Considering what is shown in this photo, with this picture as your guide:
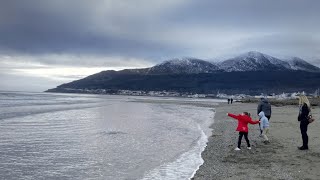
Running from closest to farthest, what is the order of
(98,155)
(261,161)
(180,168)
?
(180,168) < (261,161) < (98,155)

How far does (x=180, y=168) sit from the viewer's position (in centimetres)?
1333

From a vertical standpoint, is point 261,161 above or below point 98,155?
above

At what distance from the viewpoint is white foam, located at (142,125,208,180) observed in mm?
12094

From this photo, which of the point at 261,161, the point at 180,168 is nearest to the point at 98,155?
the point at 180,168

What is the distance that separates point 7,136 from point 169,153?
9.78 m

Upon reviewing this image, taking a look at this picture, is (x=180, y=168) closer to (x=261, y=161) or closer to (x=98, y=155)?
(x=261, y=161)

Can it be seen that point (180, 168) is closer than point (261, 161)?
Yes

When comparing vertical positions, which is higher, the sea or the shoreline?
the shoreline

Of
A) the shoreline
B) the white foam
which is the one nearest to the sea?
the white foam

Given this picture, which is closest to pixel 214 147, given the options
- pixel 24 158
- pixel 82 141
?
pixel 82 141

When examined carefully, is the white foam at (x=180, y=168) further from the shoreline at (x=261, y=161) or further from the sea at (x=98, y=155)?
the shoreline at (x=261, y=161)

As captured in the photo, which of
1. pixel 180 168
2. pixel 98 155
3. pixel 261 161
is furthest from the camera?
pixel 98 155

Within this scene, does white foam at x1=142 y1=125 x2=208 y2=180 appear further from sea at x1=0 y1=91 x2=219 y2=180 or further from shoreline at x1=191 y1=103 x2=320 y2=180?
shoreline at x1=191 y1=103 x2=320 y2=180

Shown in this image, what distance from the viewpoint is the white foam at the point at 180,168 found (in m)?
12.1
